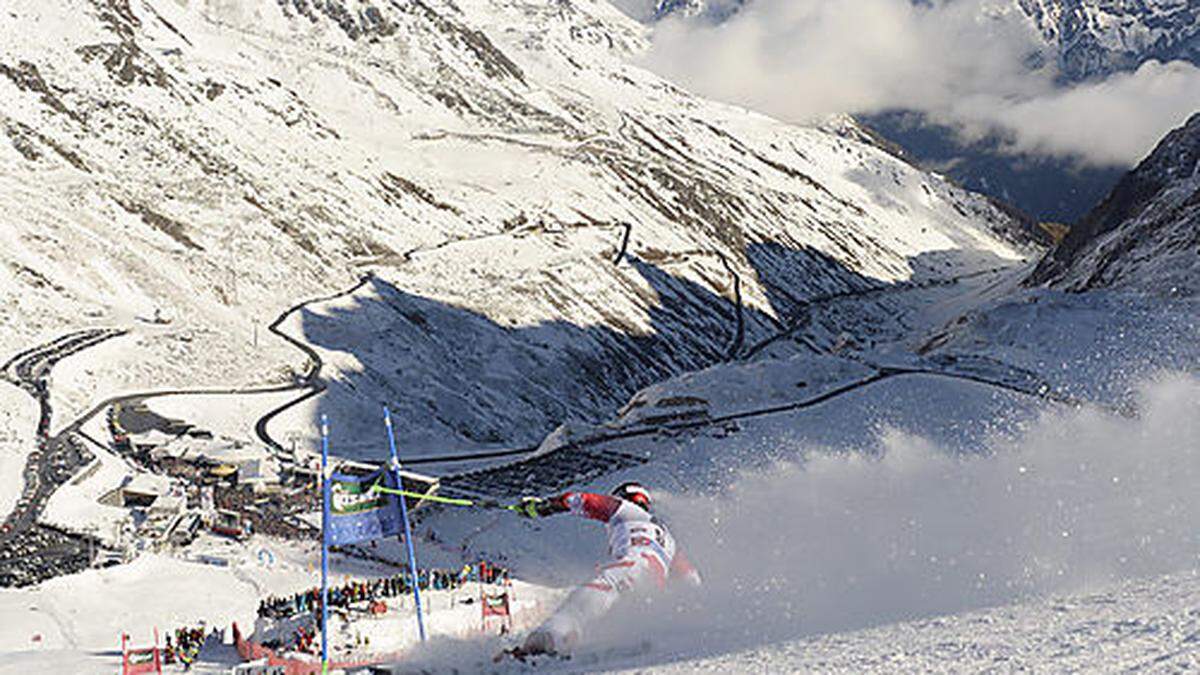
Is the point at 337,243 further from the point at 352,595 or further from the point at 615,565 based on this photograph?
the point at 615,565

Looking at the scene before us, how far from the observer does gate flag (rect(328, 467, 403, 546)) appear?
22828mm

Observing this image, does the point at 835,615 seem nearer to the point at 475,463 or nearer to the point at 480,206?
the point at 475,463

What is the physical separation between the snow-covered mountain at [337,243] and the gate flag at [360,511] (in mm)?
50373

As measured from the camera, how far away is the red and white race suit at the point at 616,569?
2217 centimetres

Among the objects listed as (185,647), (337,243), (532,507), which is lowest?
(337,243)

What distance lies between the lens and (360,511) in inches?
911

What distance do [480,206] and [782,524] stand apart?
122 meters

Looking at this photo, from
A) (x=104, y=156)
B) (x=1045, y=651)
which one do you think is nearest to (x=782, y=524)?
(x=1045, y=651)

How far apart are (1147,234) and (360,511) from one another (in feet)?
341

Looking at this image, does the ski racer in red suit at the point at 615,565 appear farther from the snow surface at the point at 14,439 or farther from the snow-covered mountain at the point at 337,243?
the snow-covered mountain at the point at 337,243

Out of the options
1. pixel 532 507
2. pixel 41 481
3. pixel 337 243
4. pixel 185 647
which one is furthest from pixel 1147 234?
pixel 185 647

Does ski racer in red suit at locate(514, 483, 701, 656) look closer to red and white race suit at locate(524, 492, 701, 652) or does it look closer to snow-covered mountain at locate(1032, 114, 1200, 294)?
A: red and white race suit at locate(524, 492, 701, 652)

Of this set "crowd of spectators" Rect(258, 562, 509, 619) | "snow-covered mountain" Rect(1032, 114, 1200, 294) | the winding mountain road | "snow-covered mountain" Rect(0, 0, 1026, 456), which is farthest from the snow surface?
"snow-covered mountain" Rect(1032, 114, 1200, 294)

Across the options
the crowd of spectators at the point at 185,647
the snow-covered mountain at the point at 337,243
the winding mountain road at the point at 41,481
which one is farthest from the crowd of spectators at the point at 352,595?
the snow-covered mountain at the point at 337,243
